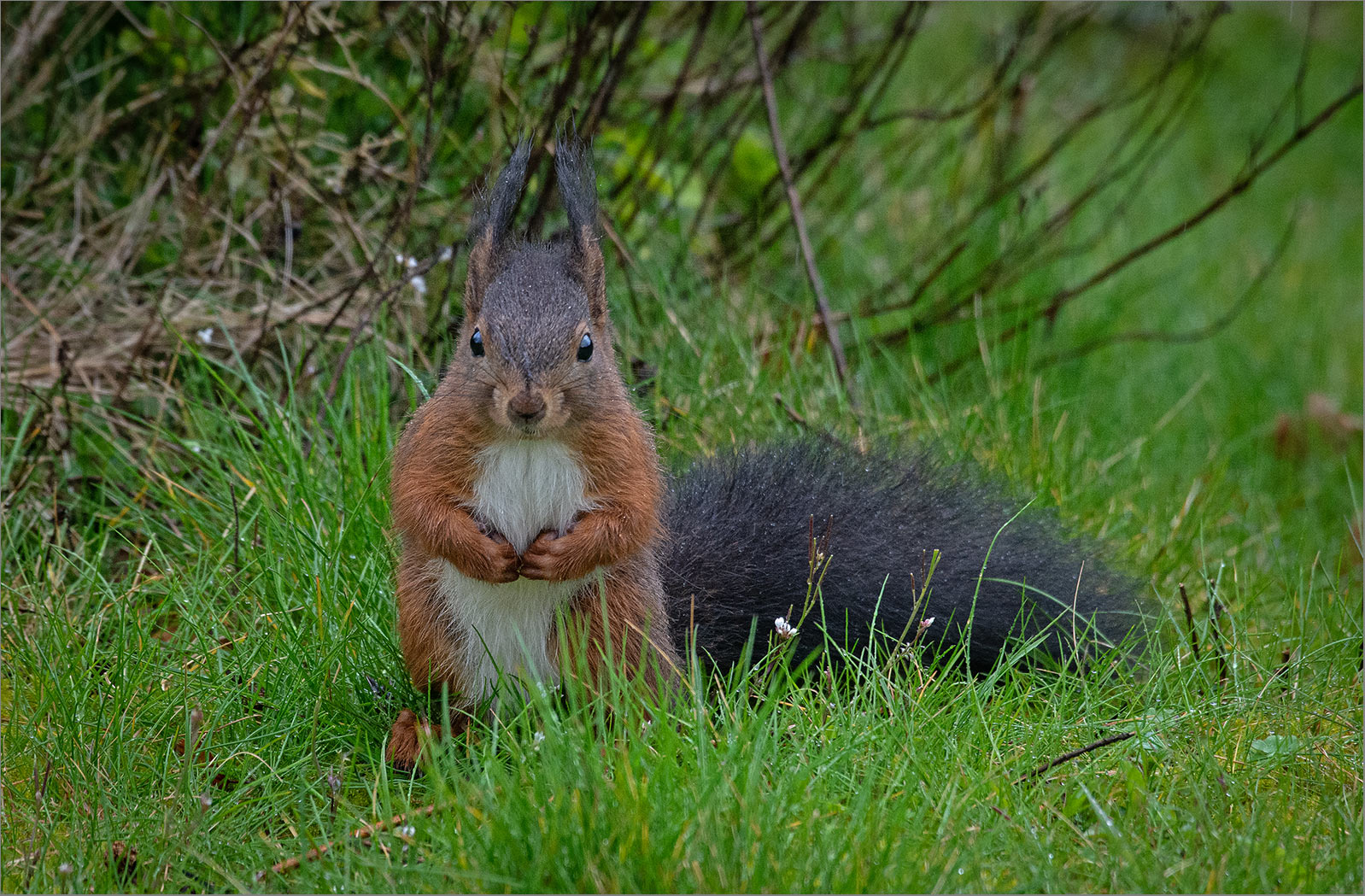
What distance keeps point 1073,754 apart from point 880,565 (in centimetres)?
56

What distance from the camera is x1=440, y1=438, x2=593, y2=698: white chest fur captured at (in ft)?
7.18

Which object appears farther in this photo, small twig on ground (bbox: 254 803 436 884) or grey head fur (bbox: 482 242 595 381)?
grey head fur (bbox: 482 242 595 381)

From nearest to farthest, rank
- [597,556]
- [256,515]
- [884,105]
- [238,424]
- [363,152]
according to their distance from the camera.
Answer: [597,556] < [256,515] < [238,424] < [363,152] < [884,105]

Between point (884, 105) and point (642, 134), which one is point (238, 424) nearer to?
point (642, 134)

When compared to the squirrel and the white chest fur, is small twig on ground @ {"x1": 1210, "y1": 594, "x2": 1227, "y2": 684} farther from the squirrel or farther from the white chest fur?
the white chest fur

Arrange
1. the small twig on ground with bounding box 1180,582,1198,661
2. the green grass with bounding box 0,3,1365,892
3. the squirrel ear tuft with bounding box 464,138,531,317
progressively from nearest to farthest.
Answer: the green grass with bounding box 0,3,1365,892
the squirrel ear tuft with bounding box 464,138,531,317
the small twig on ground with bounding box 1180,582,1198,661

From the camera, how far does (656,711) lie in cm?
213

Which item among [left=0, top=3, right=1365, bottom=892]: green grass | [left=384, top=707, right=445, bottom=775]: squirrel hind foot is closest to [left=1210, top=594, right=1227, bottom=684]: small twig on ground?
[left=0, top=3, right=1365, bottom=892]: green grass

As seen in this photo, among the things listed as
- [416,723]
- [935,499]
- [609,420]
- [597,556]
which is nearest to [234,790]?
[416,723]

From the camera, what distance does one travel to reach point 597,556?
2188 mm

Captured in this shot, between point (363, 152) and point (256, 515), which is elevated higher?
point (363, 152)

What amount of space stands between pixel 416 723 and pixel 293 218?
180 cm

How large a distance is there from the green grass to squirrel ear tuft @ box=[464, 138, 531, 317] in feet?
2.37

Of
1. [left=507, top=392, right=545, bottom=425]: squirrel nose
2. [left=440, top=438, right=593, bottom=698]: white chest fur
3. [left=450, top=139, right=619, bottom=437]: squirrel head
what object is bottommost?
[left=440, top=438, right=593, bottom=698]: white chest fur
